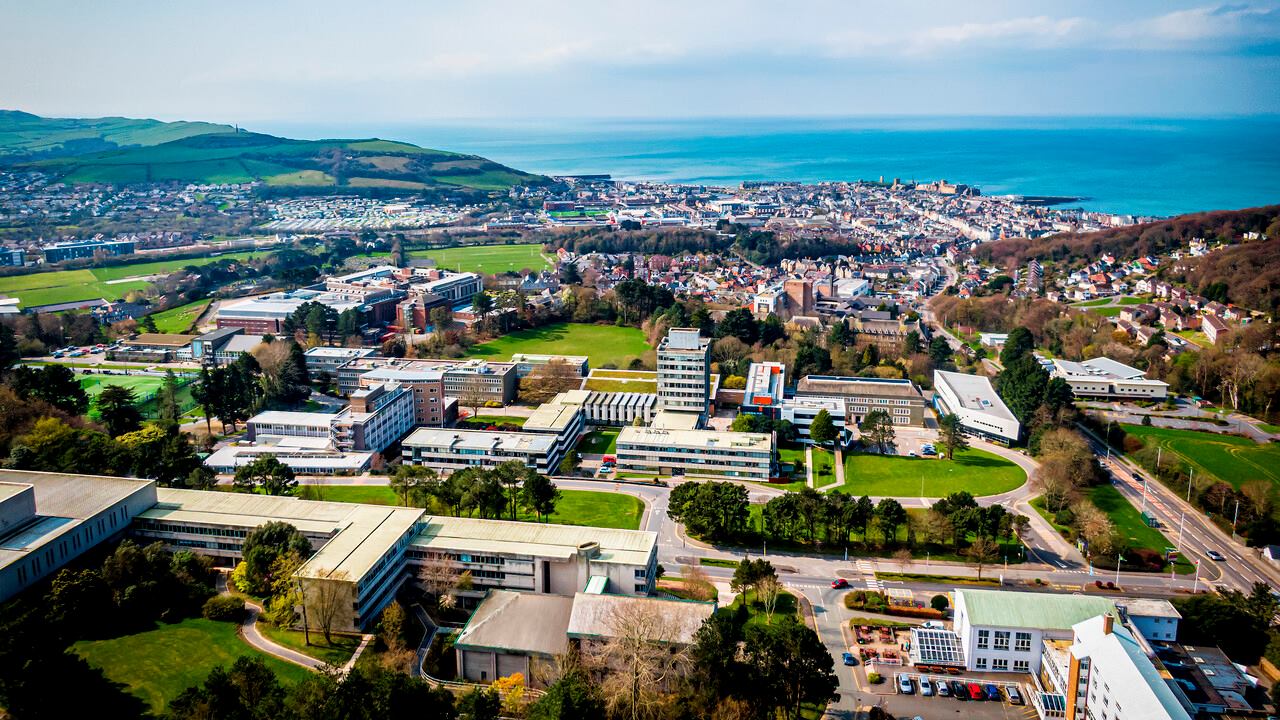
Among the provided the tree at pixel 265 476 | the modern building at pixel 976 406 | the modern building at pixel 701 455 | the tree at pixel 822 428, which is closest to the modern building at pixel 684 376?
the modern building at pixel 701 455

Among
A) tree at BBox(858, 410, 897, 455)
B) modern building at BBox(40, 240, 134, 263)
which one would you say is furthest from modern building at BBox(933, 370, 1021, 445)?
modern building at BBox(40, 240, 134, 263)

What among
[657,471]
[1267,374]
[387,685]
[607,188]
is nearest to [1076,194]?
[607,188]

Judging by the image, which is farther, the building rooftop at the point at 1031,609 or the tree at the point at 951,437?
the tree at the point at 951,437

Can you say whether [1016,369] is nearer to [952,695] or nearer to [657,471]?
[657,471]

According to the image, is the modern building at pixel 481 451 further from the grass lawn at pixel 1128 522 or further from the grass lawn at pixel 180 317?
the grass lawn at pixel 180 317

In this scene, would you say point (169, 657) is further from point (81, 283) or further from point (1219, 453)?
point (81, 283)

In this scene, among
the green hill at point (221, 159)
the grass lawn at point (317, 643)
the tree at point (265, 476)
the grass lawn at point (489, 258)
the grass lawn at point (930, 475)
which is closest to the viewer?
the grass lawn at point (317, 643)
